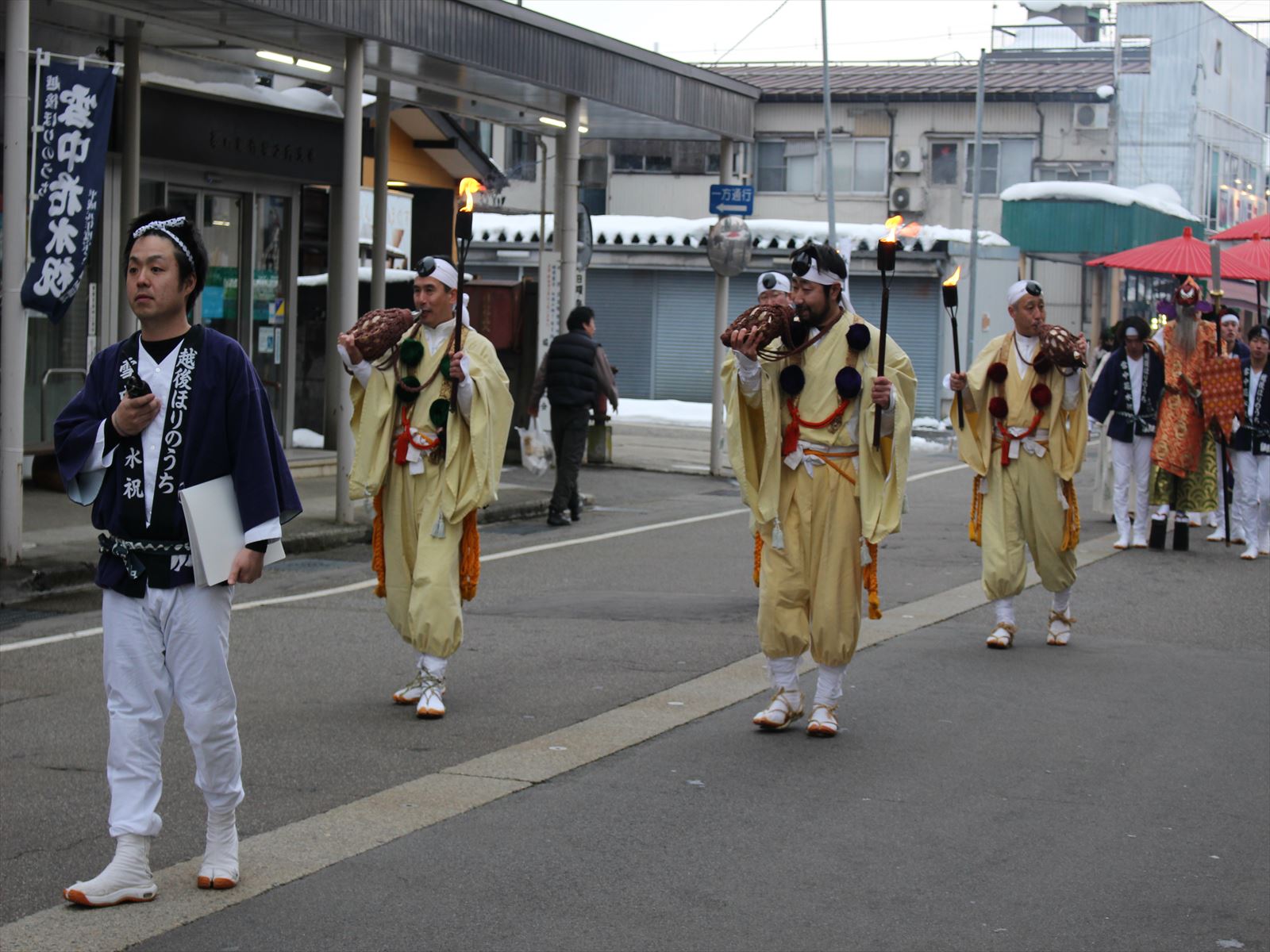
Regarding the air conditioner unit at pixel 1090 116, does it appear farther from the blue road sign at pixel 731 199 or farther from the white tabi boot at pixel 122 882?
the white tabi boot at pixel 122 882

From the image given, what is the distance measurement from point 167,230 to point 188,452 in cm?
64

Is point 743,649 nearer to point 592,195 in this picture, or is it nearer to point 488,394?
point 488,394

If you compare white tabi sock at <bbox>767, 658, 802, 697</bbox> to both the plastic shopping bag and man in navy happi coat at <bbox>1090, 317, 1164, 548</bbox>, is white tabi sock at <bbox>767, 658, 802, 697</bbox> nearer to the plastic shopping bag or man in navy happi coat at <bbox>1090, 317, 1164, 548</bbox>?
man in navy happi coat at <bbox>1090, 317, 1164, 548</bbox>

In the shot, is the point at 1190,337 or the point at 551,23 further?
the point at 551,23

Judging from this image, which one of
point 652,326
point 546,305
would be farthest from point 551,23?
point 652,326

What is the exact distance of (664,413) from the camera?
35438 mm

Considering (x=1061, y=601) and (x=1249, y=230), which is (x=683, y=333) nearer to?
(x=1249, y=230)

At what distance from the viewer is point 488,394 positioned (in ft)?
25.9

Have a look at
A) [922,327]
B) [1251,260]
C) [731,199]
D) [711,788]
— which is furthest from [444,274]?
[922,327]

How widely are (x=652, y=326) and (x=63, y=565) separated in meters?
29.0

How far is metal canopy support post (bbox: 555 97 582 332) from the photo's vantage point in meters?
18.5

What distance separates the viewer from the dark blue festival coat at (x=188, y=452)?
16.3 feet

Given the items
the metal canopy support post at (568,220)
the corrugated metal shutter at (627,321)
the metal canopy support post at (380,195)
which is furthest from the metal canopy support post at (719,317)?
the corrugated metal shutter at (627,321)

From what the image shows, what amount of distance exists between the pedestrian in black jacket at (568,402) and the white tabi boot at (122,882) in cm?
1072
